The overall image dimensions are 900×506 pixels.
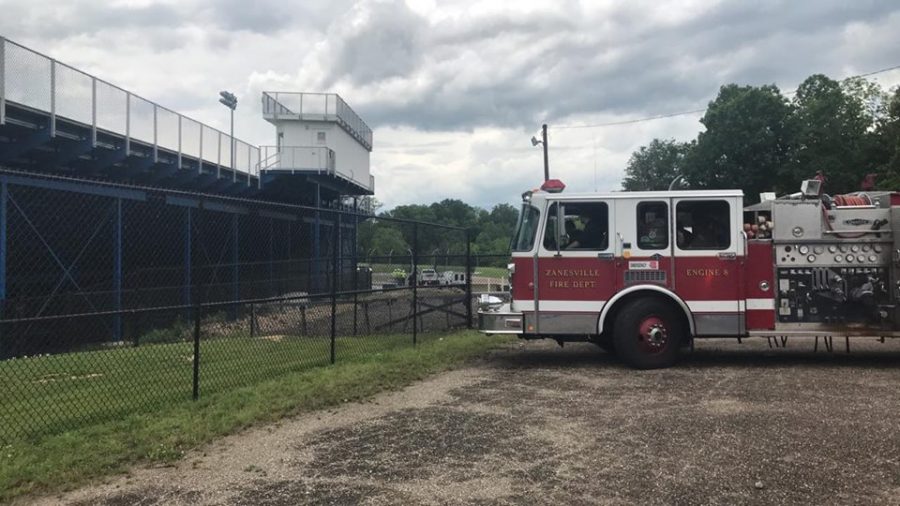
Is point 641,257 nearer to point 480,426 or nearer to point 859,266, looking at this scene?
point 859,266

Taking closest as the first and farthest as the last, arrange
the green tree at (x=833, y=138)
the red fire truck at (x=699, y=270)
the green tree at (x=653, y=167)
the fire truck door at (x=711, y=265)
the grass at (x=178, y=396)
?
the grass at (x=178, y=396) < the red fire truck at (x=699, y=270) < the fire truck door at (x=711, y=265) < the green tree at (x=833, y=138) < the green tree at (x=653, y=167)

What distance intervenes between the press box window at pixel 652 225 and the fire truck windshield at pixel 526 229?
1.46m

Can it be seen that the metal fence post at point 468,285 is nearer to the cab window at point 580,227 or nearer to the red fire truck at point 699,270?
the red fire truck at point 699,270

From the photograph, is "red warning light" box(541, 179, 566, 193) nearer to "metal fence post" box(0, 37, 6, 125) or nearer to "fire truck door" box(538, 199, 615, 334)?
"fire truck door" box(538, 199, 615, 334)

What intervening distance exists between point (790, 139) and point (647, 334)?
1849 inches

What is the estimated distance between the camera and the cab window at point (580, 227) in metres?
9.65

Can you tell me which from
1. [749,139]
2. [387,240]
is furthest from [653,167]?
[387,240]

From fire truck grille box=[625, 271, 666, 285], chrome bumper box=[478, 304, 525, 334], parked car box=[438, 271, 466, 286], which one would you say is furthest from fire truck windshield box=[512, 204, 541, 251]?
parked car box=[438, 271, 466, 286]

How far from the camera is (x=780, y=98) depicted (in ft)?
166

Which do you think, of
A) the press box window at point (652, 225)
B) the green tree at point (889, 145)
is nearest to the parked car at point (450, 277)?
the press box window at point (652, 225)

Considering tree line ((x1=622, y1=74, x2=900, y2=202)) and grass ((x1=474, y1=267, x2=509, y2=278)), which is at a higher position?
tree line ((x1=622, y1=74, x2=900, y2=202))

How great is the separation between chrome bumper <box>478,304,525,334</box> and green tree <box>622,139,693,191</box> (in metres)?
59.6

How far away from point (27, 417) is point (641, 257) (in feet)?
25.1

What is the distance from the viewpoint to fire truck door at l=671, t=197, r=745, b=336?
30.7ft
